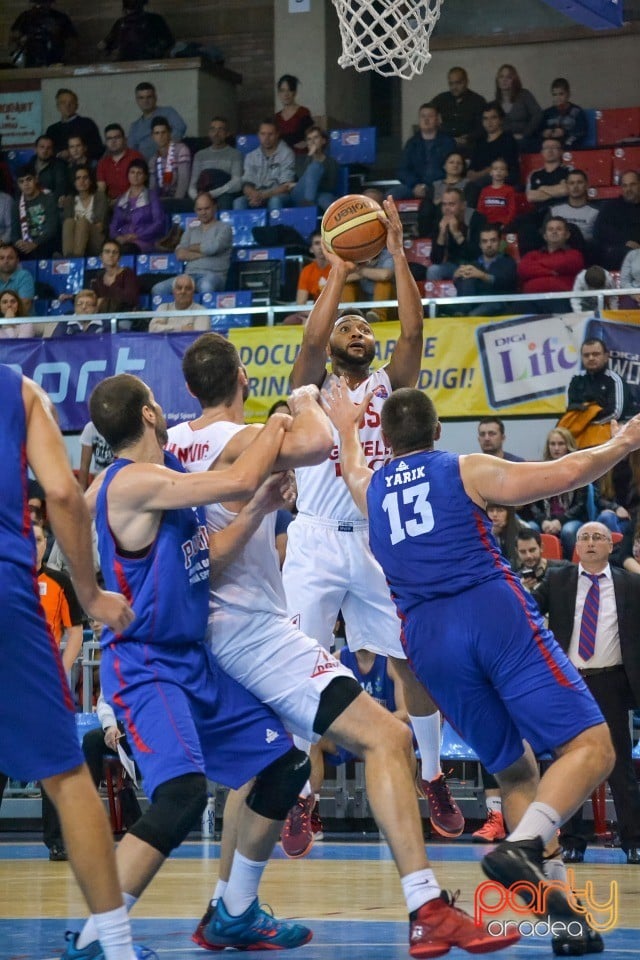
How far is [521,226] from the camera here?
1617 centimetres

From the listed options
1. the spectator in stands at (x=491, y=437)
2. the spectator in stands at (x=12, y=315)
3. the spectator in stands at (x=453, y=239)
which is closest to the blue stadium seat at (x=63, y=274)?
the spectator in stands at (x=12, y=315)

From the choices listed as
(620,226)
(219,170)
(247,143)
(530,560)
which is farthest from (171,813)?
(247,143)

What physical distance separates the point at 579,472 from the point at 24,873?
5.13 meters

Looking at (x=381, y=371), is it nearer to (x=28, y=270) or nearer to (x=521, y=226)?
(x=521, y=226)

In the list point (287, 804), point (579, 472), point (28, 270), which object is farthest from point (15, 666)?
point (28, 270)

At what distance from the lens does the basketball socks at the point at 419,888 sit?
5020 mm

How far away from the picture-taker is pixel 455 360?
14.0 m

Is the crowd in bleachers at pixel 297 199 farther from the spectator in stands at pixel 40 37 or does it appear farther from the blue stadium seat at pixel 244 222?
the spectator in stands at pixel 40 37

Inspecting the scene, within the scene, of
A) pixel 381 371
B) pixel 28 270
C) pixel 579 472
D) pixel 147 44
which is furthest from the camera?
pixel 147 44

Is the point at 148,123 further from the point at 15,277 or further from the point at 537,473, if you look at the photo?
the point at 537,473

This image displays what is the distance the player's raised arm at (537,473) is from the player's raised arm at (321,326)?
185 cm

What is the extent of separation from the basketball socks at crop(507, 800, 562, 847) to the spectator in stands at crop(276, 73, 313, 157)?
14.5 meters

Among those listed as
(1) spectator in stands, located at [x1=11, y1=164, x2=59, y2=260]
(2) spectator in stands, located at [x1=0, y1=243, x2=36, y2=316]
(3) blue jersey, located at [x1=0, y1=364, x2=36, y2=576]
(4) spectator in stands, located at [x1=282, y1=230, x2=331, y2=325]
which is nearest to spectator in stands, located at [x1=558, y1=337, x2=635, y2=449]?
(4) spectator in stands, located at [x1=282, y1=230, x2=331, y2=325]

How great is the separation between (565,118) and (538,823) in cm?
1429
